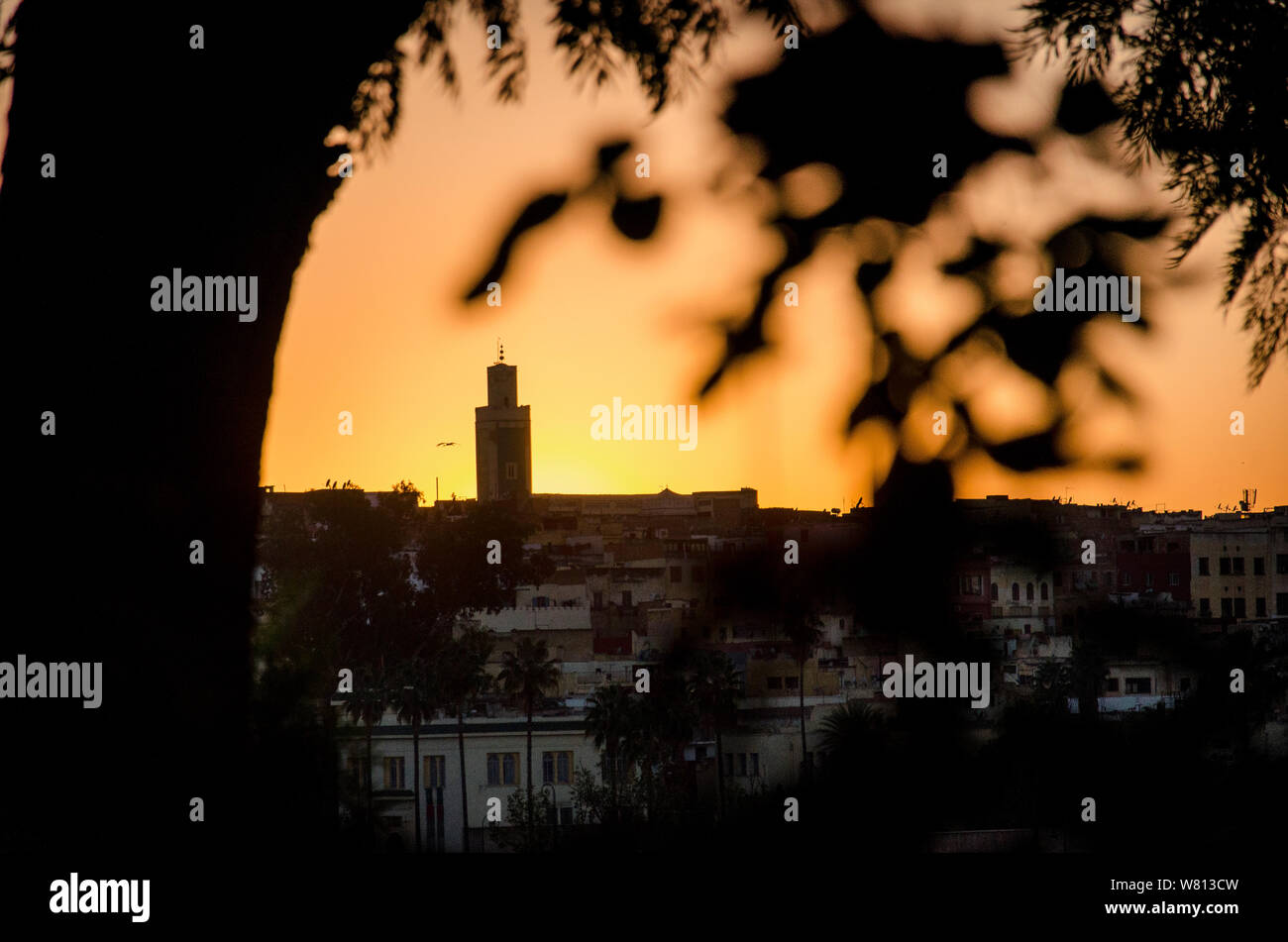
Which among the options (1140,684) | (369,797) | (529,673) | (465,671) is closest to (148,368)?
(1140,684)

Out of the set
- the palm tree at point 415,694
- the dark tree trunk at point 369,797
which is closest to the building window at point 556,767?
the palm tree at point 415,694

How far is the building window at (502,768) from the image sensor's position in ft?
74.7

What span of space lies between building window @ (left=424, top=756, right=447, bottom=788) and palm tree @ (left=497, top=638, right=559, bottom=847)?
9.28 ft

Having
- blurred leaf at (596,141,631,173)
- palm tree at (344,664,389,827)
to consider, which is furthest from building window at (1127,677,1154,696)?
palm tree at (344,664,389,827)

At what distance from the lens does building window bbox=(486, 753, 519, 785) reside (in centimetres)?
2277

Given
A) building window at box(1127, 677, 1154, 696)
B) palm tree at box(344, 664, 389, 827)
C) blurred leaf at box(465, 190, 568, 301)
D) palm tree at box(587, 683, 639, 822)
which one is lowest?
palm tree at box(587, 683, 639, 822)

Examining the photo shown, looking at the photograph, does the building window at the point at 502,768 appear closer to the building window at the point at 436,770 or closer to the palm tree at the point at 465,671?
the building window at the point at 436,770

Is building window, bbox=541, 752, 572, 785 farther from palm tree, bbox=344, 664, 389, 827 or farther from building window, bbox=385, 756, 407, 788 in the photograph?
palm tree, bbox=344, 664, 389, 827

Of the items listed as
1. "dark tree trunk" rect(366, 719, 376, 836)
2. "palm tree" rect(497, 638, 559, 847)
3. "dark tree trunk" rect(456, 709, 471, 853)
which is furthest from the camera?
"palm tree" rect(497, 638, 559, 847)

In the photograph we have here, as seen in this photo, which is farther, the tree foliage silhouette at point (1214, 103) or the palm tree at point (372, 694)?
the palm tree at point (372, 694)

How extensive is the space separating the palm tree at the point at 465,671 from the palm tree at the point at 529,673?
0.43 m
